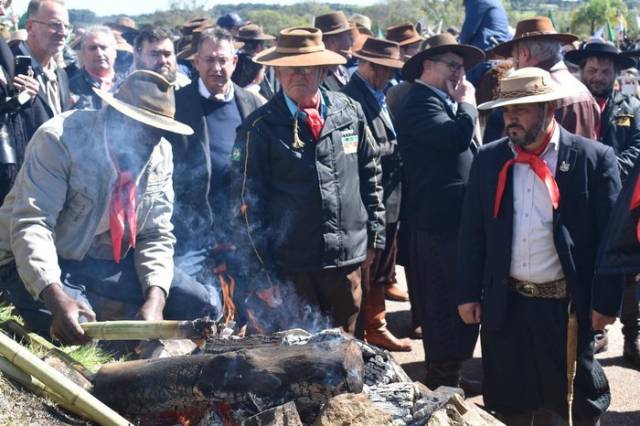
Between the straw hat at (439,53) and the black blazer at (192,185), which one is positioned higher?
the straw hat at (439,53)

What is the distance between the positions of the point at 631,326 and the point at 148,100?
4.51m

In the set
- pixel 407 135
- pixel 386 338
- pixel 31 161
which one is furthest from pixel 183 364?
pixel 386 338

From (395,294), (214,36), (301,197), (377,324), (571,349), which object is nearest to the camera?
(571,349)

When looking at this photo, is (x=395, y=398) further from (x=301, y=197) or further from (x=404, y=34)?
(x=404, y=34)

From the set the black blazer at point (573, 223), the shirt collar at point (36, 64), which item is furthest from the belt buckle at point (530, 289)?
the shirt collar at point (36, 64)

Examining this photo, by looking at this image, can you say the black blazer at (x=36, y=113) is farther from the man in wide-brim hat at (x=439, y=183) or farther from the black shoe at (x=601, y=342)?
the black shoe at (x=601, y=342)

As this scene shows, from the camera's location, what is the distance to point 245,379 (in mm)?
3875

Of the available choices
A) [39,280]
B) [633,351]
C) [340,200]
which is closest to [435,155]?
[340,200]

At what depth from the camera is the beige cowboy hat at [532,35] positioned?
21.4 feet

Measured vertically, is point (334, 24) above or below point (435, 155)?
above

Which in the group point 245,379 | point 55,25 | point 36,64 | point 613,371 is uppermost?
point 55,25

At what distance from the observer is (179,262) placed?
19.9ft

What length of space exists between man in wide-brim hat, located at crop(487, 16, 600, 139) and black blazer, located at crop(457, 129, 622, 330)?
0.91m

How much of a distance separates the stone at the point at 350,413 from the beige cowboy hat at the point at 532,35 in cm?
381
